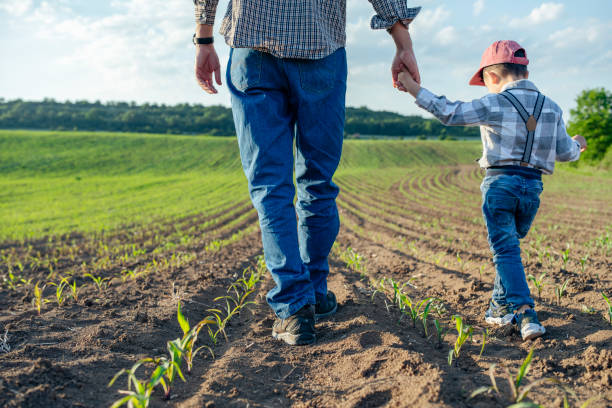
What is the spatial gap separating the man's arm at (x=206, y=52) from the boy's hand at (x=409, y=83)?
1.18m

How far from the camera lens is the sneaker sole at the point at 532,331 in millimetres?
2330

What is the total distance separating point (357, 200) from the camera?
634 inches

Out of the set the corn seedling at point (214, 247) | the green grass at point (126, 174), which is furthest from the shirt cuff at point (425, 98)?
the green grass at point (126, 174)

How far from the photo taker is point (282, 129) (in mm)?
2498

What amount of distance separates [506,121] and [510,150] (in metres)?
0.18

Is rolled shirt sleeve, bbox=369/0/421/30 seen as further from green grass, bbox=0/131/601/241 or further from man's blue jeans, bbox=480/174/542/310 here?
green grass, bbox=0/131/601/241

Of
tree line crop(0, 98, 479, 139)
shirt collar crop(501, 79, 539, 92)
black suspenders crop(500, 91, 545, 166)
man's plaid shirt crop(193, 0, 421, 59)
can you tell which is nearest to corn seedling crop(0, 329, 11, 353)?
man's plaid shirt crop(193, 0, 421, 59)

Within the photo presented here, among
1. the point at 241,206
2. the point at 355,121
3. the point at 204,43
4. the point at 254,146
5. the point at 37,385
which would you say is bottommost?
the point at 241,206

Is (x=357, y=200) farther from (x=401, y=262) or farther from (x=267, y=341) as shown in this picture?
(x=267, y=341)

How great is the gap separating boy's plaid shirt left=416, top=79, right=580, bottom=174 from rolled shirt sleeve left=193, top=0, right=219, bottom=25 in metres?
1.39

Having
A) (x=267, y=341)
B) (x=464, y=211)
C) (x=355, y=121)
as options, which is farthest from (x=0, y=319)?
(x=355, y=121)

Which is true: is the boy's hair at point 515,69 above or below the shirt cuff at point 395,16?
below

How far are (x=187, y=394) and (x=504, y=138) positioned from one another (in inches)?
87.9

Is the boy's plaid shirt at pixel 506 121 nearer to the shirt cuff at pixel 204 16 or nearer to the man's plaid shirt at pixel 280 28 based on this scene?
the man's plaid shirt at pixel 280 28
